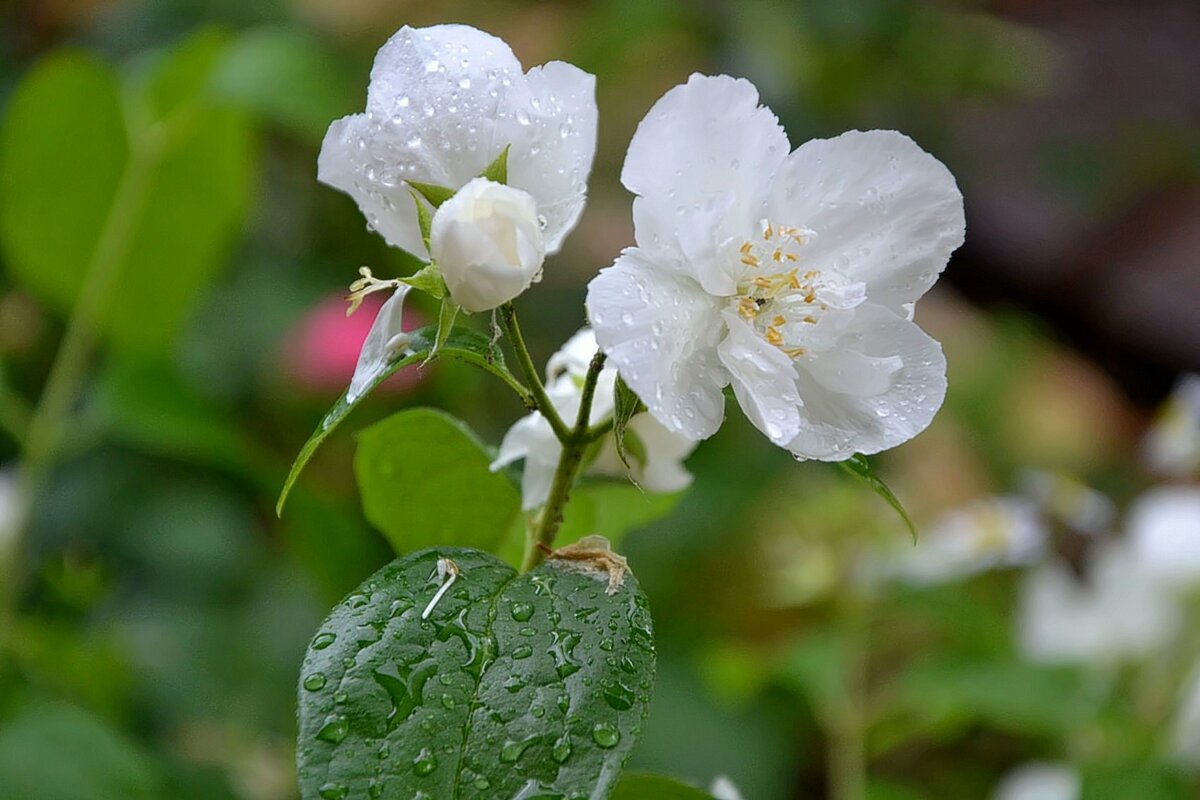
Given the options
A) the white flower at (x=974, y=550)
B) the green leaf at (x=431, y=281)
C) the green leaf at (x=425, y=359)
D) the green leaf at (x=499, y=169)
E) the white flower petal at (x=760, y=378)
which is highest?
the green leaf at (x=499, y=169)

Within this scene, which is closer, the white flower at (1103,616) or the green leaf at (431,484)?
the green leaf at (431,484)

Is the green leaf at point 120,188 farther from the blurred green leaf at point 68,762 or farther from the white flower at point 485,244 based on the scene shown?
the white flower at point 485,244

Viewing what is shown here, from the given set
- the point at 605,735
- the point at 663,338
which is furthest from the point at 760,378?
the point at 605,735

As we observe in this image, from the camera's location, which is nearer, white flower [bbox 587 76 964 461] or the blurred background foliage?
white flower [bbox 587 76 964 461]

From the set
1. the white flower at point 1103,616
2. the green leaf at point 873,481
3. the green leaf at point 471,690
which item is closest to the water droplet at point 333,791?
the green leaf at point 471,690

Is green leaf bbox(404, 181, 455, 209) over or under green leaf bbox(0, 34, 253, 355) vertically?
over

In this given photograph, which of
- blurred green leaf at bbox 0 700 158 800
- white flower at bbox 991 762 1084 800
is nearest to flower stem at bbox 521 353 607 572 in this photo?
blurred green leaf at bbox 0 700 158 800

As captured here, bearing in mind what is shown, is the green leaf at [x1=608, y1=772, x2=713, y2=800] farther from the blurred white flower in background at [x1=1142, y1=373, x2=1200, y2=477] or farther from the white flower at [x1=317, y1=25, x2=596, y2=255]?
the blurred white flower in background at [x1=1142, y1=373, x2=1200, y2=477]

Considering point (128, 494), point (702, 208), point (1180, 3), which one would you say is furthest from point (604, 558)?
point (1180, 3)
